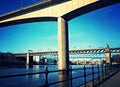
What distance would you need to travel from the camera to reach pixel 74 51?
10694cm

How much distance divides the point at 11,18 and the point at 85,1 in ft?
59.6

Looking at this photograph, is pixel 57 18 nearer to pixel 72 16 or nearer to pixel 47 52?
pixel 72 16

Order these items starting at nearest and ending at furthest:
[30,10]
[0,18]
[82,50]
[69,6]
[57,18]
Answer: [69,6]
[57,18]
[30,10]
[0,18]
[82,50]

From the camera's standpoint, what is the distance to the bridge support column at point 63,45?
95.8 feet

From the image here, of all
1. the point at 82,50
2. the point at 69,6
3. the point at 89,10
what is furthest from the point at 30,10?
the point at 82,50

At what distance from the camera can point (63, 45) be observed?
97.0 ft

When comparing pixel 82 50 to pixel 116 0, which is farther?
pixel 82 50

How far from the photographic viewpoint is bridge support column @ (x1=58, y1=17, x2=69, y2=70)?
2919 centimetres

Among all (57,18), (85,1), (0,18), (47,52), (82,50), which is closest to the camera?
(85,1)

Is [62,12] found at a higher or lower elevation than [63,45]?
higher

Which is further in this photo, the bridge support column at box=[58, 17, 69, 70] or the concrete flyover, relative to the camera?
the bridge support column at box=[58, 17, 69, 70]

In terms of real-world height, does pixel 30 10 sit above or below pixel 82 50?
above

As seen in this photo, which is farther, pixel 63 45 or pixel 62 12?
pixel 62 12

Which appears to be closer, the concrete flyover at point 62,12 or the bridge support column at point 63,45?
the concrete flyover at point 62,12
